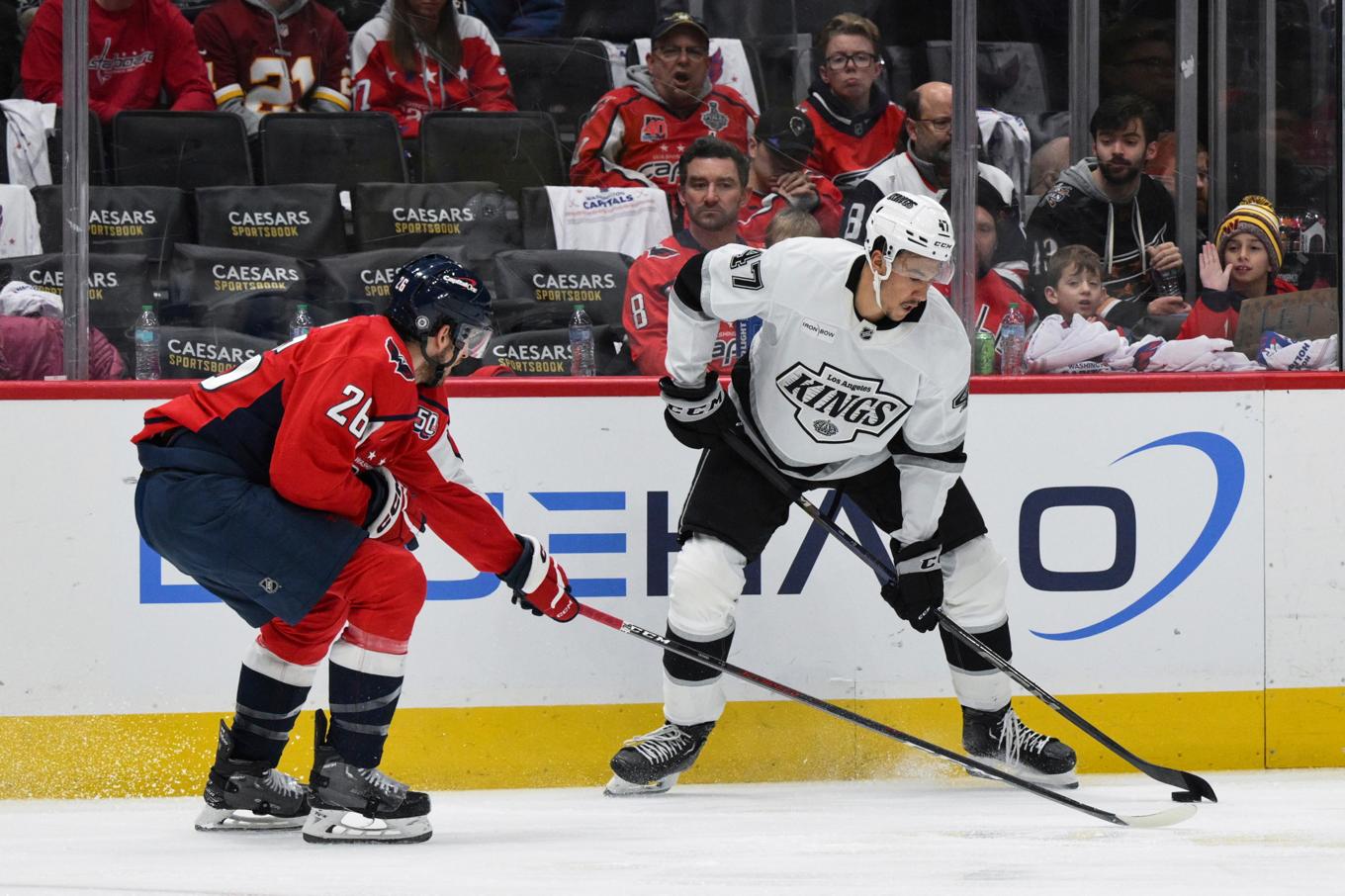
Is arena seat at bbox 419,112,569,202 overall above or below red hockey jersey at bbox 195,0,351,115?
below

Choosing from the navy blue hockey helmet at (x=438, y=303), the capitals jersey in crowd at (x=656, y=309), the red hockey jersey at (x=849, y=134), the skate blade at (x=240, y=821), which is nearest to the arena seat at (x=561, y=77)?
the capitals jersey in crowd at (x=656, y=309)

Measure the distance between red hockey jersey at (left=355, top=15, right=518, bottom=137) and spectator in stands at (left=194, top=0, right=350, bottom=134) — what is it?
0.23 feet

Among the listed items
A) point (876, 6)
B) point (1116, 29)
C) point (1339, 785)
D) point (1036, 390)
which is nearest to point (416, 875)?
point (1036, 390)

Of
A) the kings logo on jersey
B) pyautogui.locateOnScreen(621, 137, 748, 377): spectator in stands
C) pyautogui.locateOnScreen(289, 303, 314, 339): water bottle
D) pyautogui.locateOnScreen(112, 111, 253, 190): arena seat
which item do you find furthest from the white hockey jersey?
pyautogui.locateOnScreen(112, 111, 253, 190): arena seat

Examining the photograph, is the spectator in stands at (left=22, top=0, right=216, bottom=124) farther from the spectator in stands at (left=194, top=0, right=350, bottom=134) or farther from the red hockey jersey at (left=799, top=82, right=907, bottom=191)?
the red hockey jersey at (left=799, top=82, right=907, bottom=191)

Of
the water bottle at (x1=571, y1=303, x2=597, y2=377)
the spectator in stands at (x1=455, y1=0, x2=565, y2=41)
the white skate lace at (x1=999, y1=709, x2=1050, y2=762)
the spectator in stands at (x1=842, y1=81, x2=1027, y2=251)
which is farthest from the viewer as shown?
the spectator in stands at (x1=455, y1=0, x2=565, y2=41)

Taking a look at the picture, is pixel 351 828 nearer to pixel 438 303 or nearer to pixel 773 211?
pixel 438 303

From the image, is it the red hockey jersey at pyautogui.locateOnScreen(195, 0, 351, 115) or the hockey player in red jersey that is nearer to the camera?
the hockey player in red jersey

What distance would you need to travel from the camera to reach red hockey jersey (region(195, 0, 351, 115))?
3990mm

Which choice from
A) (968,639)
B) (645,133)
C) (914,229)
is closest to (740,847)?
(968,639)

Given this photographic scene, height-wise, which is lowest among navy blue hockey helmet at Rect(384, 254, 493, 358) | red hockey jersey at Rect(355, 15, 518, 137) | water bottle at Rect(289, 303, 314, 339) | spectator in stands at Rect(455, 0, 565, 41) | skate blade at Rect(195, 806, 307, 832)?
skate blade at Rect(195, 806, 307, 832)

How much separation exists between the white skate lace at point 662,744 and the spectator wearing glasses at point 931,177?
1.24 meters

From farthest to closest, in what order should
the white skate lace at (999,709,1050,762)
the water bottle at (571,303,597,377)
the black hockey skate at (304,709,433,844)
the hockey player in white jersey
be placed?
the water bottle at (571,303,597,377), the white skate lace at (999,709,1050,762), the hockey player in white jersey, the black hockey skate at (304,709,433,844)

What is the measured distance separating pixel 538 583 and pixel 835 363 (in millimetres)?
767
